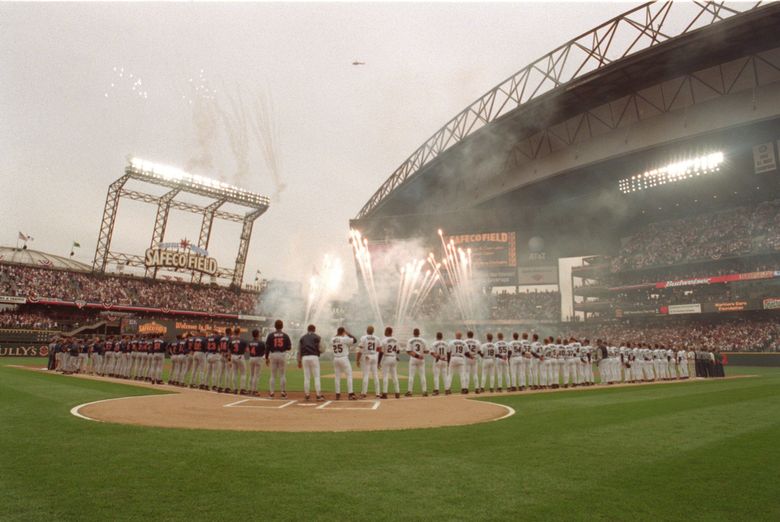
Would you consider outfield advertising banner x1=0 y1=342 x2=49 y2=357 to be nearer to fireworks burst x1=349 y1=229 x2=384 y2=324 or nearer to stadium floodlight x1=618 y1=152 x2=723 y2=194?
fireworks burst x1=349 y1=229 x2=384 y2=324

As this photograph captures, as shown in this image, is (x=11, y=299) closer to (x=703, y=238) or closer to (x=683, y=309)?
(x=683, y=309)

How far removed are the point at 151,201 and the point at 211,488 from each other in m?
57.9

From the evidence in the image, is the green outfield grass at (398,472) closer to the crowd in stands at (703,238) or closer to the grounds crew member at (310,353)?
the grounds crew member at (310,353)

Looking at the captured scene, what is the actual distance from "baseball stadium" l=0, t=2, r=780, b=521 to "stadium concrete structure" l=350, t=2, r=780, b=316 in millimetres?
224

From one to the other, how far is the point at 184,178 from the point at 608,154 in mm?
43161

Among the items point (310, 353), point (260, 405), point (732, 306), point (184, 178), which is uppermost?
point (184, 178)

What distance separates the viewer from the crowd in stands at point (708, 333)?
1503 inches

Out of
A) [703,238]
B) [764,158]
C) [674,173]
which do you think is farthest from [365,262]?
[764,158]

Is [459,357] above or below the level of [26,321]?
below

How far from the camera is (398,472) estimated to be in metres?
5.43

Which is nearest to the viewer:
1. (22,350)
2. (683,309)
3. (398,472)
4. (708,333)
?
(398,472)

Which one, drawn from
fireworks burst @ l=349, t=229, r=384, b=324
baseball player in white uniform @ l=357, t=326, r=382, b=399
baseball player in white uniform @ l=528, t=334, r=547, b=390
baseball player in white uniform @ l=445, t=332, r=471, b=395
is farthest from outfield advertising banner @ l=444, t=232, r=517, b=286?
baseball player in white uniform @ l=357, t=326, r=382, b=399

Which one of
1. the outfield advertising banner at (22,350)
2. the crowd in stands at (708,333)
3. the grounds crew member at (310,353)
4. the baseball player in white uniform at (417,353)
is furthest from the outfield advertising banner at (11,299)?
the crowd in stands at (708,333)

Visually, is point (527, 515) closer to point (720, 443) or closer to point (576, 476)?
point (576, 476)
